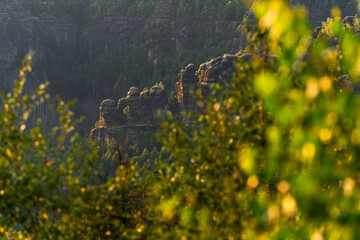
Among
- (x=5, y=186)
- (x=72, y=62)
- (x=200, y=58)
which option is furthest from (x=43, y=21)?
(x=5, y=186)

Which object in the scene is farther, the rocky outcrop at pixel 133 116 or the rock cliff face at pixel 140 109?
the rocky outcrop at pixel 133 116

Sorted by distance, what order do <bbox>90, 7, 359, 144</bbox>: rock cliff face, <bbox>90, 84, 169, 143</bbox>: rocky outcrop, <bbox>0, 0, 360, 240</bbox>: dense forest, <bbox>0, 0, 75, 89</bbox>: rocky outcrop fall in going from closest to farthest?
1. <bbox>0, 0, 360, 240</bbox>: dense forest
2. <bbox>90, 7, 359, 144</bbox>: rock cliff face
3. <bbox>90, 84, 169, 143</bbox>: rocky outcrop
4. <bbox>0, 0, 75, 89</bbox>: rocky outcrop

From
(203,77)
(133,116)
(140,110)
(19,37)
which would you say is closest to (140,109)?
(140,110)

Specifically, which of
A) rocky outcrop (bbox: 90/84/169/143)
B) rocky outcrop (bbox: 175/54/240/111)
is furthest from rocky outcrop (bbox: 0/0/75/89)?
rocky outcrop (bbox: 175/54/240/111)

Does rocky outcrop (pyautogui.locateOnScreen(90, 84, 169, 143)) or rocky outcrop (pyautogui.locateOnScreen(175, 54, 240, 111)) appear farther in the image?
rocky outcrop (pyautogui.locateOnScreen(90, 84, 169, 143))

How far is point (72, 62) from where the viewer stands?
16375 cm

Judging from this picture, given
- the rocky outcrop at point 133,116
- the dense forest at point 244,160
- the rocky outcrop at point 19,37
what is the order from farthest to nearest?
the rocky outcrop at point 19,37 → the rocky outcrop at point 133,116 → the dense forest at point 244,160

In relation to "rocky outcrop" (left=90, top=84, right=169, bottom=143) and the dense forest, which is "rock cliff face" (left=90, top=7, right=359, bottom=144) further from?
the dense forest

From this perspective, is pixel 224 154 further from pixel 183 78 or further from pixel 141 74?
pixel 141 74

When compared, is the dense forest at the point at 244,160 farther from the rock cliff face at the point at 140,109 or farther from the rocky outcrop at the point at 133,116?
the rocky outcrop at the point at 133,116

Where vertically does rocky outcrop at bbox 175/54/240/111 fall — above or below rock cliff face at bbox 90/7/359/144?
above

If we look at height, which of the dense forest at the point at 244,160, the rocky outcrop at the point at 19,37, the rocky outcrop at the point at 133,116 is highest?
the dense forest at the point at 244,160

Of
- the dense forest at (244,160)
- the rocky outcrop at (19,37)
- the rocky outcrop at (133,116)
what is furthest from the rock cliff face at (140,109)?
the dense forest at (244,160)

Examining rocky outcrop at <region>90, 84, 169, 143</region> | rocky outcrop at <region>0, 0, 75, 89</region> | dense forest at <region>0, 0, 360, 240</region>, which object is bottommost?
rocky outcrop at <region>90, 84, 169, 143</region>
